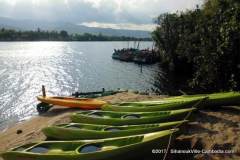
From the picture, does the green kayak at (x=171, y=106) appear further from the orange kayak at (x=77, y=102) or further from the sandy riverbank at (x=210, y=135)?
the orange kayak at (x=77, y=102)

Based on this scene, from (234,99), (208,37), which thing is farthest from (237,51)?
(234,99)

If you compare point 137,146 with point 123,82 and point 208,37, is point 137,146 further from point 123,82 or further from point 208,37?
point 123,82

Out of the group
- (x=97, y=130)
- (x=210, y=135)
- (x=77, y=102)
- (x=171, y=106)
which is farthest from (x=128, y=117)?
(x=77, y=102)

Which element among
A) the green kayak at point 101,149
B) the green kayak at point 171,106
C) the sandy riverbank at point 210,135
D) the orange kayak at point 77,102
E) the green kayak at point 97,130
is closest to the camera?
the green kayak at point 101,149

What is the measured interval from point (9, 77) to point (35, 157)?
52116mm

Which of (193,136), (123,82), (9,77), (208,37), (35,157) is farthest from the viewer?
(9,77)

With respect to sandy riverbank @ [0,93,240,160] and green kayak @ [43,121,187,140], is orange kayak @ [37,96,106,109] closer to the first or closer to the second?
sandy riverbank @ [0,93,240,160]

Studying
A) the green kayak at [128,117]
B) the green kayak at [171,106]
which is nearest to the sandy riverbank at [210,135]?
the green kayak at [171,106]

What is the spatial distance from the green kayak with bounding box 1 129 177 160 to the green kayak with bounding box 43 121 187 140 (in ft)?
3.21

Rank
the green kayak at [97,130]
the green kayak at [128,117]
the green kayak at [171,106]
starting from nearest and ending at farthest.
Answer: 1. the green kayak at [97,130]
2. the green kayak at [128,117]
3. the green kayak at [171,106]

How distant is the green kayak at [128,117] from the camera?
16.4 metres

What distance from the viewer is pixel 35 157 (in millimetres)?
13656

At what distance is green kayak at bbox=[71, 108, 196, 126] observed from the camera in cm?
1642

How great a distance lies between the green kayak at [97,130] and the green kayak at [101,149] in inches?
38.6
